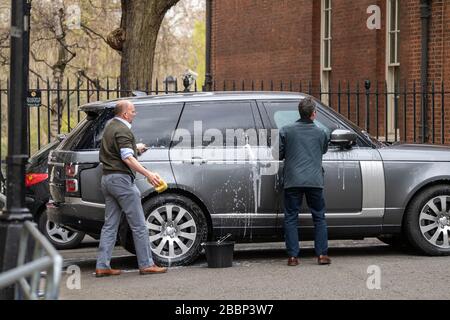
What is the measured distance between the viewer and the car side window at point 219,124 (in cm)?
1111

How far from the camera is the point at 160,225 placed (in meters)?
10.8

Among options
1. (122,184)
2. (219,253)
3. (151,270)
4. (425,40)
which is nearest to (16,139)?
(122,184)

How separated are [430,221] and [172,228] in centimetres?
295

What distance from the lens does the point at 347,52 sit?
21578 millimetres

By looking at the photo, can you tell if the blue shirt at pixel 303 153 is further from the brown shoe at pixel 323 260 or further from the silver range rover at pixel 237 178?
the brown shoe at pixel 323 260

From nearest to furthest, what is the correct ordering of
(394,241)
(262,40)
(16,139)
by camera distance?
(16,139) < (394,241) < (262,40)

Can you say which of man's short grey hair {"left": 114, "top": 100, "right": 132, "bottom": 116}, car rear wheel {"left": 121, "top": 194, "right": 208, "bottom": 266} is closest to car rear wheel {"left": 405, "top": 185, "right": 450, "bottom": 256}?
car rear wheel {"left": 121, "top": 194, "right": 208, "bottom": 266}

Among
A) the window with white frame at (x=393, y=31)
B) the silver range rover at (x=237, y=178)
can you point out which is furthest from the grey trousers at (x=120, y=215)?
the window with white frame at (x=393, y=31)

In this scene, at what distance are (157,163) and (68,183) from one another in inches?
38.9

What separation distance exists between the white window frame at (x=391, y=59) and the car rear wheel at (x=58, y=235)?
8.59 metres

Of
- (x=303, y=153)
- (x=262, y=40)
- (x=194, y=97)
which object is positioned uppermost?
(x=262, y=40)

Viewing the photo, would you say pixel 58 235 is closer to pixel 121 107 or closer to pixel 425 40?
pixel 121 107

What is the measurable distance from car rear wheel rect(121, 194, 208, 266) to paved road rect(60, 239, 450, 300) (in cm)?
17

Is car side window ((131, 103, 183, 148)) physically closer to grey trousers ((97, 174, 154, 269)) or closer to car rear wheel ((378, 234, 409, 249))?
grey trousers ((97, 174, 154, 269))
